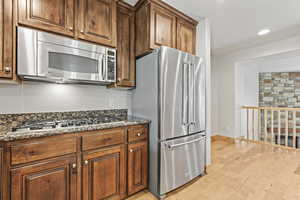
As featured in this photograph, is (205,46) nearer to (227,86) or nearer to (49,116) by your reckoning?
(227,86)

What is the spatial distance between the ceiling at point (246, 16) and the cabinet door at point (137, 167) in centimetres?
200

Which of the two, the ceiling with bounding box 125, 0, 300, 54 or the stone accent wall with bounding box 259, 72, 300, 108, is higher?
the ceiling with bounding box 125, 0, 300, 54

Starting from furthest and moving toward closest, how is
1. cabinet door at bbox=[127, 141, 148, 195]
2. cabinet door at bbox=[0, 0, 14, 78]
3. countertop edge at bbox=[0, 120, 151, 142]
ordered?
cabinet door at bbox=[127, 141, 148, 195]
cabinet door at bbox=[0, 0, 14, 78]
countertop edge at bbox=[0, 120, 151, 142]

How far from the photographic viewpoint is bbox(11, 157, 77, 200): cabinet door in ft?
3.72

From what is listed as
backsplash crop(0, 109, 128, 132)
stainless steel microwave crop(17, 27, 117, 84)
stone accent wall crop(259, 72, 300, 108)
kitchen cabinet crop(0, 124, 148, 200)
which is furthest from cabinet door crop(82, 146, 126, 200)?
stone accent wall crop(259, 72, 300, 108)

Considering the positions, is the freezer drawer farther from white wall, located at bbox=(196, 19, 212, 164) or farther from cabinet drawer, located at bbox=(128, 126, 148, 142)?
white wall, located at bbox=(196, 19, 212, 164)

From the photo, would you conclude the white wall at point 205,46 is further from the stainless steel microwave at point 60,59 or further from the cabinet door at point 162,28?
the stainless steel microwave at point 60,59

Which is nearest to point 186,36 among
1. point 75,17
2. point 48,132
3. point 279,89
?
point 75,17

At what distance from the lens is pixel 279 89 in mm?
5727

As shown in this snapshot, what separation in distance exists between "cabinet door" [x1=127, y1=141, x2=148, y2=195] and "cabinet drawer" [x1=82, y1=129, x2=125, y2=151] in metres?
0.19

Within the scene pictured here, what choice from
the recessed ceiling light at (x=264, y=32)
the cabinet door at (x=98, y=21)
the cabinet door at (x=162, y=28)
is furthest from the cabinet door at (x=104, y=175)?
the recessed ceiling light at (x=264, y=32)

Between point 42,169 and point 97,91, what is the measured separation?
3.75 feet

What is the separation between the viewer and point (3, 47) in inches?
48.5

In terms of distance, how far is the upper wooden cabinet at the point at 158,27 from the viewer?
1906 millimetres
